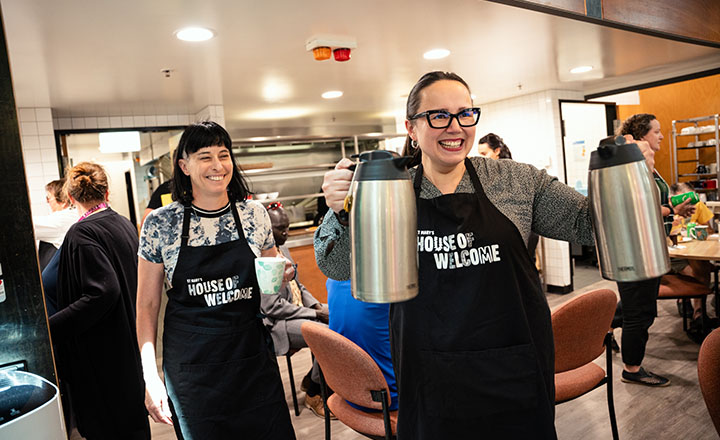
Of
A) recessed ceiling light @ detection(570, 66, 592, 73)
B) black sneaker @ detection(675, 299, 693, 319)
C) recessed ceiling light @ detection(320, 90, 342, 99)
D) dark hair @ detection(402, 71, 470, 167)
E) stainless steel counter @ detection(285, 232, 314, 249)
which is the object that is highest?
recessed ceiling light @ detection(320, 90, 342, 99)

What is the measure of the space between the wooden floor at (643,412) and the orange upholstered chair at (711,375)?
1578mm

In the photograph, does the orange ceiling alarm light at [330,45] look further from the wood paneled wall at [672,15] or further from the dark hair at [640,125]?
the dark hair at [640,125]

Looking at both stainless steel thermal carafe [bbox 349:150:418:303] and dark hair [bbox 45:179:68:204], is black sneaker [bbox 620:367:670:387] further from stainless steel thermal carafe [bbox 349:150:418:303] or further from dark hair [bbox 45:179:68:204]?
dark hair [bbox 45:179:68:204]

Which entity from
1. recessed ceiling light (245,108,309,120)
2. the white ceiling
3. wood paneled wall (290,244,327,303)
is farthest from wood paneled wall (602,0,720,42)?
recessed ceiling light (245,108,309,120)

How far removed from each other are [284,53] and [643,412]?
3010 millimetres

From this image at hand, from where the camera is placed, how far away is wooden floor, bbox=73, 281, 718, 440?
2.62 meters

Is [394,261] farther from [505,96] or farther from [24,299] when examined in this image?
[505,96]

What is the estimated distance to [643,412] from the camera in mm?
2820

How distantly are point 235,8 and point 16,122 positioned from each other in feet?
4.14

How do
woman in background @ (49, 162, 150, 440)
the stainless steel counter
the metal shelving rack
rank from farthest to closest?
the metal shelving rack < the stainless steel counter < woman in background @ (49, 162, 150, 440)

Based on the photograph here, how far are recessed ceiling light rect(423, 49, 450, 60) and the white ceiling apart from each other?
7 centimetres

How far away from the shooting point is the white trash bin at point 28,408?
1.05m

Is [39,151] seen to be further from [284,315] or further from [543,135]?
[543,135]

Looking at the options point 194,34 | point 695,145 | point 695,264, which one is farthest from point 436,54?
point 695,145
